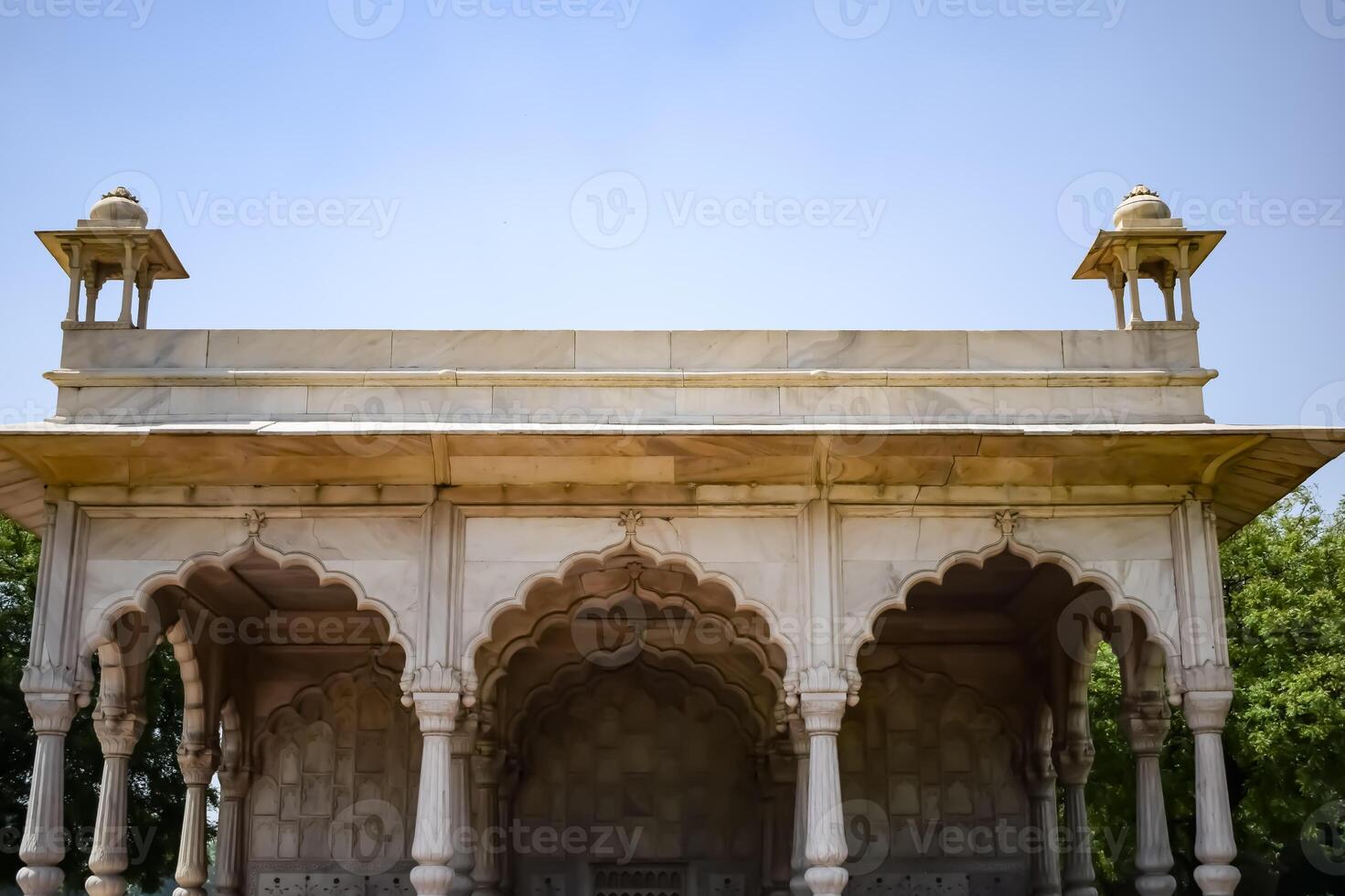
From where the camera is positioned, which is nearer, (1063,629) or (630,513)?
(630,513)

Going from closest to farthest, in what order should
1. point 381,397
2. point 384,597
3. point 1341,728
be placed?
point 384,597, point 381,397, point 1341,728

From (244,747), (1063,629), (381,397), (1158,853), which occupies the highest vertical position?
(381,397)

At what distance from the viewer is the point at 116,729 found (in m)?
15.8

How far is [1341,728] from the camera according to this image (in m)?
23.9

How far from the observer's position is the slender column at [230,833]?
17984 mm

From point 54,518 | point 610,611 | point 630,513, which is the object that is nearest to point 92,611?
point 54,518

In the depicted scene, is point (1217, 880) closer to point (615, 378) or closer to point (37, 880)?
point (615, 378)

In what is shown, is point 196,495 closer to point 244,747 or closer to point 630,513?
point 630,513

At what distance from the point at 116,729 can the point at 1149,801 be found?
35.2 ft

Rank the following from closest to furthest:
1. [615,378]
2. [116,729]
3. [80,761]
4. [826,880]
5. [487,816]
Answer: [826,880] → [615,378] → [116,729] → [487,816] → [80,761]

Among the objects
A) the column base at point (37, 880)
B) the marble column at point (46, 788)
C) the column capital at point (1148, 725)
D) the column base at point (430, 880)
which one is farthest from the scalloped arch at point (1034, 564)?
the column base at point (37, 880)

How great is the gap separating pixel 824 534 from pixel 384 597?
396 centimetres

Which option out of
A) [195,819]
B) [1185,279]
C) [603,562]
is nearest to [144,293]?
[603,562]

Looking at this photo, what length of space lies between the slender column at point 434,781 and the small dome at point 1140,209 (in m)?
7.88
